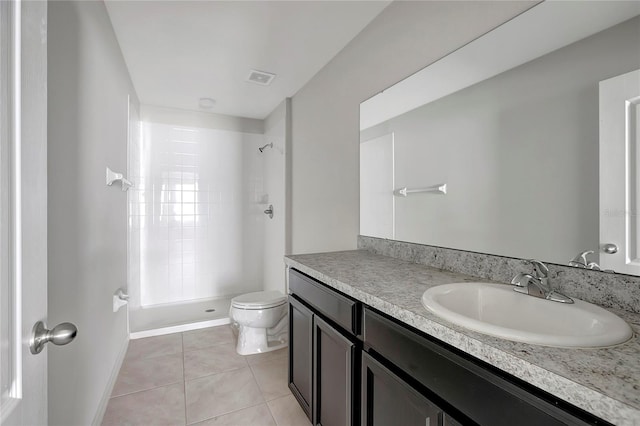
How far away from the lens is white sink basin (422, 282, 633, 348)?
610 millimetres

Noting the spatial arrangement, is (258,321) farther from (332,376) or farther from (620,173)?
(620,173)

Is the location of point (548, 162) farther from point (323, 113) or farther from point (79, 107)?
point (79, 107)

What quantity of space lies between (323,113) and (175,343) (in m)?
2.30

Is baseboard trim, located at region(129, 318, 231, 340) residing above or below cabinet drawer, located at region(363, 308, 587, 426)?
below

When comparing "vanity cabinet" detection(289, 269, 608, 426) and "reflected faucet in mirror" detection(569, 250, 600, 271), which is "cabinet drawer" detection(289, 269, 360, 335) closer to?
"vanity cabinet" detection(289, 269, 608, 426)

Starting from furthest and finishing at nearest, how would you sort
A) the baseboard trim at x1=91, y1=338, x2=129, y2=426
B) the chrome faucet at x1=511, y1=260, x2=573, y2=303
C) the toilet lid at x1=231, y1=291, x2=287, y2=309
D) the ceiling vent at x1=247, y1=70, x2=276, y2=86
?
1. the ceiling vent at x1=247, y1=70, x2=276, y2=86
2. the toilet lid at x1=231, y1=291, x2=287, y2=309
3. the baseboard trim at x1=91, y1=338, x2=129, y2=426
4. the chrome faucet at x1=511, y1=260, x2=573, y2=303

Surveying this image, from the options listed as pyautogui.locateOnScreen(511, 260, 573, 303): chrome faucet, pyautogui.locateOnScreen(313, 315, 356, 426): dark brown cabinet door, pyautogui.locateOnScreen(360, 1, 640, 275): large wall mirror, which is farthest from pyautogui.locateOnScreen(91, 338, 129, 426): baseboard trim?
pyautogui.locateOnScreen(511, 260, 573, 303): chrome faucet

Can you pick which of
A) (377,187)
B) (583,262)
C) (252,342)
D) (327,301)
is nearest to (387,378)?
(327,301)

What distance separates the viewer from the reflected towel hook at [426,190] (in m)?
1.40

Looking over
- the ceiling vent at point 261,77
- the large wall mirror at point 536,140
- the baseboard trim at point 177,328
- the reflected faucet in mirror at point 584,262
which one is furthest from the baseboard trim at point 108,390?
the ceiling vent at point 261,77

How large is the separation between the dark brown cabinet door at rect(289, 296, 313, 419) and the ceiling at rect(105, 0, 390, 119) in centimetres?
→ 166

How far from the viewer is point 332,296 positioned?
1198 millimetres

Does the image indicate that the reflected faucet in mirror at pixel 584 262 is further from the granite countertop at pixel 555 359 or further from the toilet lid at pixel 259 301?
the toilet lid at pixel 259 301

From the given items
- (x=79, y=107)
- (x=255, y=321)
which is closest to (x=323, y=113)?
(x=79, y=107)
